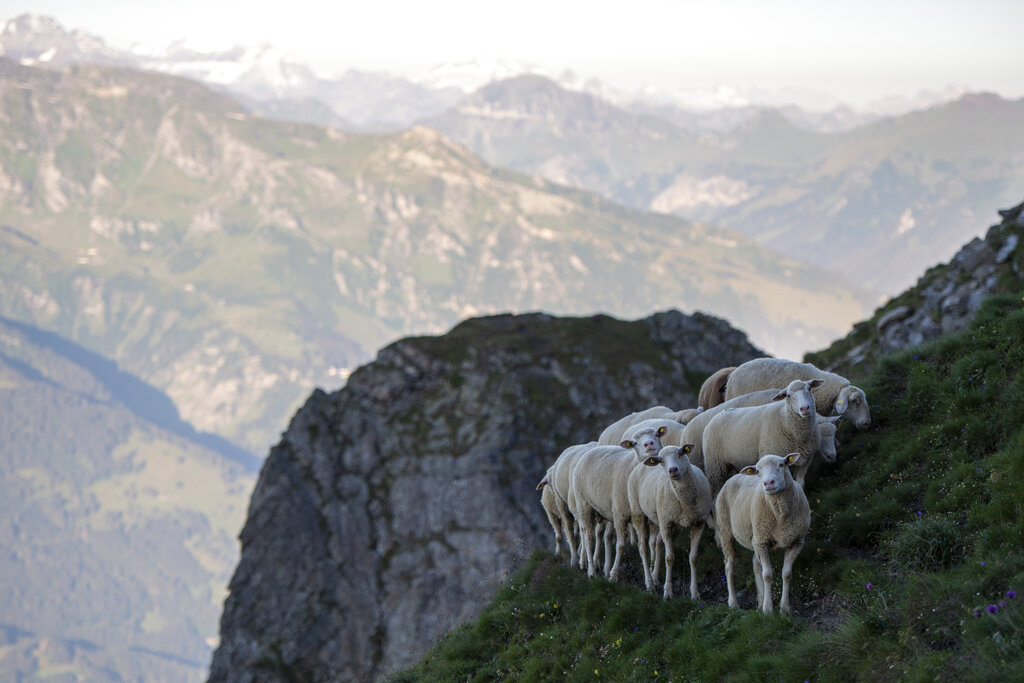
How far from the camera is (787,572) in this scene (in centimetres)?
1723

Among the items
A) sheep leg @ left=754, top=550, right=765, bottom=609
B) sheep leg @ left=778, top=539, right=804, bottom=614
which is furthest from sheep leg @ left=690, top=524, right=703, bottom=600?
sheep leg @ left=778, top=539, right=804, bottom=614

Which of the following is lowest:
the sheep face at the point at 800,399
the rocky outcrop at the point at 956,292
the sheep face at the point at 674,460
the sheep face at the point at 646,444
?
the sheep face at the point at 674,460

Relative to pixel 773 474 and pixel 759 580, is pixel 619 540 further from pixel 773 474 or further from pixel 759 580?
pixel 773 474

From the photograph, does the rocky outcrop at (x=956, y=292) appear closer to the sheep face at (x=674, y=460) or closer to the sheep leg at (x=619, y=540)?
the sheep leg at (x=619, y=540)

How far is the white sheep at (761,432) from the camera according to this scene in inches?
820

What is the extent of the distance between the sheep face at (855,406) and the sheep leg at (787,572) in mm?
6355

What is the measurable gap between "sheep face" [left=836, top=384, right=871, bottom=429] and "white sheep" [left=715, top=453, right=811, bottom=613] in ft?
17.2

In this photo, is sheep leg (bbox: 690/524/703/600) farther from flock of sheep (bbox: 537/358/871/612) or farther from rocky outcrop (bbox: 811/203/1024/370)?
rocky outcrop (bbox: 811/203/1024/370)

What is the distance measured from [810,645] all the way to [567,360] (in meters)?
83.6

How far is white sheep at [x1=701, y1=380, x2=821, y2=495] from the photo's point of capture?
20828mm

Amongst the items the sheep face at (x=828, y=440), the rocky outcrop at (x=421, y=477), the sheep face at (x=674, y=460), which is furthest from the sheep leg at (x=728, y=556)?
the rocky outcrop at (x=421, y=477)

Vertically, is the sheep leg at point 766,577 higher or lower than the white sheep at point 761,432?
lower

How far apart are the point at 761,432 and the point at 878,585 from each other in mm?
5789

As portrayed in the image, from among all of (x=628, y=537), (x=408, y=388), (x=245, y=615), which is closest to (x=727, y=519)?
(x=628, y=537)
